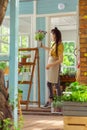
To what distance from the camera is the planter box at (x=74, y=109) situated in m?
3.51

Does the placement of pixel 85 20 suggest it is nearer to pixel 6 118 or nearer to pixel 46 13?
pixel 46 13

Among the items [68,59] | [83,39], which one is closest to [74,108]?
[83,39]

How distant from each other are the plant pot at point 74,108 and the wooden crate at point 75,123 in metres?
0.04

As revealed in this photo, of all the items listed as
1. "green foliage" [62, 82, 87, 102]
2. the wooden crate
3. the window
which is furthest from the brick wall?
the window

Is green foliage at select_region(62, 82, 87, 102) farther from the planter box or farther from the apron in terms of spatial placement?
the apron

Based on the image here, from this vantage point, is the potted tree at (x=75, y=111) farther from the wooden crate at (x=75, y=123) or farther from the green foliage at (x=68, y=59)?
the green foliage at (x=68, y=59)

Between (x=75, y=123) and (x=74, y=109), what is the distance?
0.14 m

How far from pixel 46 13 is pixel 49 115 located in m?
3.08

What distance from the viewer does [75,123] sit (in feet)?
11.5

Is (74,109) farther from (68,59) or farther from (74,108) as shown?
(68,59)

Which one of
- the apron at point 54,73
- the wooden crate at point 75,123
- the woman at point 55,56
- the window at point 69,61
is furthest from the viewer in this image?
the window at point 69,61

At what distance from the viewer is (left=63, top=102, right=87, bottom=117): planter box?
3.51 m

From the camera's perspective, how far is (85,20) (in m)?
5.89

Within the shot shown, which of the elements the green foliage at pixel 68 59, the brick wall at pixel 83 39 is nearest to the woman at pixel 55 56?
the brick wall at pixel 83 39
